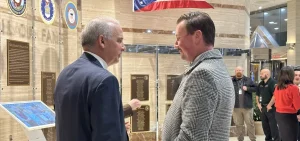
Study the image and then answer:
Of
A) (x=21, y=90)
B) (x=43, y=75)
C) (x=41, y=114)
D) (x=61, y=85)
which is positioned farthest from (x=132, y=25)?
(x=61, y=85)

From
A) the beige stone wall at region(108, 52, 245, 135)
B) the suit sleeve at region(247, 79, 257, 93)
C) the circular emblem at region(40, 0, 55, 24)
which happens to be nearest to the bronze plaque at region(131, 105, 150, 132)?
the beige stone wall at region(108, 52, 245, 135)

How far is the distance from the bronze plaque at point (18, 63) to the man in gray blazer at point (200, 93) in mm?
3283

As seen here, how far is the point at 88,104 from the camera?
1.67m

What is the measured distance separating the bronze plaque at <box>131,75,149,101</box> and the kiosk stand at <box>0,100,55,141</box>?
11.1ft

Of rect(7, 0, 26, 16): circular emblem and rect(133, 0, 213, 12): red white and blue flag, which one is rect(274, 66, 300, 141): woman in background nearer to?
rect(133, 0, 213, 12): red white and blue flag

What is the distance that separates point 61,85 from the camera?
6.03 ft

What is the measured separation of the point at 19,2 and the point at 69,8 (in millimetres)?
1374

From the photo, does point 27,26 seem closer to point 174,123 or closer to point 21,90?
point 21,90

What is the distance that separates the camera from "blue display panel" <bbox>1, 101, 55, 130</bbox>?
378 cm

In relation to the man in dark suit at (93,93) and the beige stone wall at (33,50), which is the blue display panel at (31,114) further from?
the man in dark suit at (93,93)

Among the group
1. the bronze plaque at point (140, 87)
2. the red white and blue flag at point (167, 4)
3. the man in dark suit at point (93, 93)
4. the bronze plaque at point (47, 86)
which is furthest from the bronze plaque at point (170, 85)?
the man in dark suit at point (93, 93)

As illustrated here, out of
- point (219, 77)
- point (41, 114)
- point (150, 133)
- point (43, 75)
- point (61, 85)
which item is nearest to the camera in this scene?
point (219, 77)

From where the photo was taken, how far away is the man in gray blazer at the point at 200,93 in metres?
1.62

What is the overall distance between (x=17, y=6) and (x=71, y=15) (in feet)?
5.06
